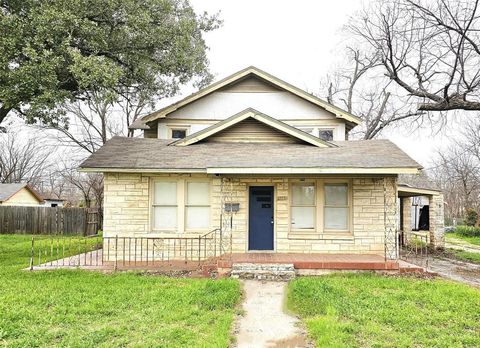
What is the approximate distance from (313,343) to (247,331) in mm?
1096

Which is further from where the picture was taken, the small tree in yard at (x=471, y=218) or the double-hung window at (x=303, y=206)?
the small tree in yard at (x=471, y=218)

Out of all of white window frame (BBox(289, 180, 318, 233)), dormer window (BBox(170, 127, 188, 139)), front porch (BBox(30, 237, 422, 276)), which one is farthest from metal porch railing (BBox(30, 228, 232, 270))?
dormer window (BBox(170, 127, 188, 139))

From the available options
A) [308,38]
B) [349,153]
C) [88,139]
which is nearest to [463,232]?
[308,38]

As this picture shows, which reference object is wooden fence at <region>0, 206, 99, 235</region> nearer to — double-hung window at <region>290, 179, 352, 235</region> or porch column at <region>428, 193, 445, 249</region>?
double-hung window at <region>290, 179, 352, 235</region>

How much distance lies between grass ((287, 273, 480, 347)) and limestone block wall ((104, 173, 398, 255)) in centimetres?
210

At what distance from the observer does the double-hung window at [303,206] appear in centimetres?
1169

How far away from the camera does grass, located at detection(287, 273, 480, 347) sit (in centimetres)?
561

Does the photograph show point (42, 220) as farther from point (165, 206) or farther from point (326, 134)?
point (326, 134)

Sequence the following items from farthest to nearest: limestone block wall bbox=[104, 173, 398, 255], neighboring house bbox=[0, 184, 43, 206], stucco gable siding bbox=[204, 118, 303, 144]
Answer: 1. neighboring house bbox=[0, 184, 43, 206]
2. stucco gable siding bbox=[204, 118, 303, 144]
3. limestone block wall bbox=[104, 173, 398, 255]

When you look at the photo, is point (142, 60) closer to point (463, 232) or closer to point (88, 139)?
point (88, 139)

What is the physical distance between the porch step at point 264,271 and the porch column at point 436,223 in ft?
34.1

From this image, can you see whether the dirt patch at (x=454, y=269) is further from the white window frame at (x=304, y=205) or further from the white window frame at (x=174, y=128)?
the white window frame at (x=174, y=128)

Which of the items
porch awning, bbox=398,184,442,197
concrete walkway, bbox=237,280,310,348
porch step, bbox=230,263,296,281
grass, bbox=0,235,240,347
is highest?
porch awning, bbox=398,184,442,197

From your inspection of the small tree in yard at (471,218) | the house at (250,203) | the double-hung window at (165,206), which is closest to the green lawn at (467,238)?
the small tree in yard at (471,218)
